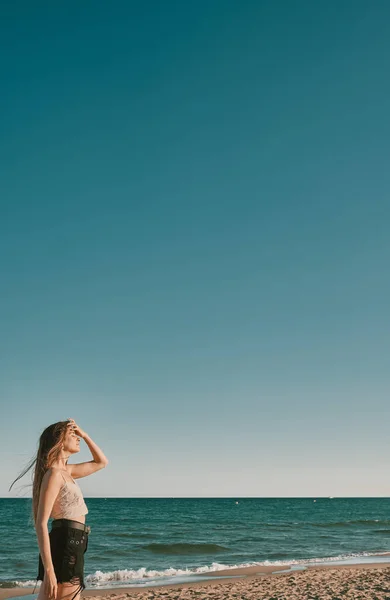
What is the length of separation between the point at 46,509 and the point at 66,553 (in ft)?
1.05

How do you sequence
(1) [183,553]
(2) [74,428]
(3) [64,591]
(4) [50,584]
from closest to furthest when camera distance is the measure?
(4) [50,584], (3) [64,591], (2) [74,428], (1) [183,553]

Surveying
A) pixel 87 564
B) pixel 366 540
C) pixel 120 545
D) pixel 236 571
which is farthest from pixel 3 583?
pixel 366 540

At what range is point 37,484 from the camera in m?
3.56

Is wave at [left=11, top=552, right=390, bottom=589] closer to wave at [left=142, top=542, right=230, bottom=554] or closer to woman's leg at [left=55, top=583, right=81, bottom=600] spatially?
wave at [left=142, top=542, right=230, bottom=554]

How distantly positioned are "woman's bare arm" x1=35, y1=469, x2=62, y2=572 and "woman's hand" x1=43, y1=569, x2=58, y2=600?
3 centimetres

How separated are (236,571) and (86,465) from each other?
16210mm

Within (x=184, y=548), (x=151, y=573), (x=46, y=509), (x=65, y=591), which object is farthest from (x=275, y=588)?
(x=184, y=548)

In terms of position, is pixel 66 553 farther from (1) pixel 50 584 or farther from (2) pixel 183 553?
(2) pixel 183 553

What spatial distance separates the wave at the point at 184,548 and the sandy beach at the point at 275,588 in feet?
26.0

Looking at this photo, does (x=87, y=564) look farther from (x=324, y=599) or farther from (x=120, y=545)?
(x=324, y=599)

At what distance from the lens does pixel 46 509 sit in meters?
3.36

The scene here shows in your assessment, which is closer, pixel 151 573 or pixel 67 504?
pixel 67 504

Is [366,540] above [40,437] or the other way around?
the other way around

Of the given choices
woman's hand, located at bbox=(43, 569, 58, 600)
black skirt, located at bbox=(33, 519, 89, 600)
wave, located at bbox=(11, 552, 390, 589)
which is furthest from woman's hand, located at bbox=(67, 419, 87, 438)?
wave, located at bbox=(11, 552, 390, 589)
